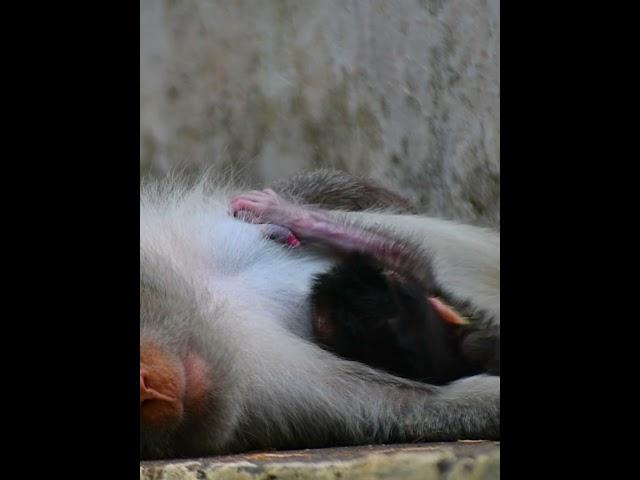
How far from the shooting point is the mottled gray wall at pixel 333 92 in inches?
86.0

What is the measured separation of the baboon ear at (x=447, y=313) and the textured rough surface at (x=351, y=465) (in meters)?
0.32

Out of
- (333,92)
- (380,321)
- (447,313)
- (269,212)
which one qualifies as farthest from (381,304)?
(333,92)

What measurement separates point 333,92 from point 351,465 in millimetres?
816

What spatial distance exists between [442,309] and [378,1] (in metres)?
0.69

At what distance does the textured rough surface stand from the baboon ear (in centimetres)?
32

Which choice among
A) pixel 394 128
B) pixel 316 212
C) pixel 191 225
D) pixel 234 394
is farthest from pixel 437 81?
pixel 234 394

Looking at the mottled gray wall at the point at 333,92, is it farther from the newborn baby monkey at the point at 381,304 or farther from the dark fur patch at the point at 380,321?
the dark fur patch at the point at 380,321

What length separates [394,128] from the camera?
2.48 meters

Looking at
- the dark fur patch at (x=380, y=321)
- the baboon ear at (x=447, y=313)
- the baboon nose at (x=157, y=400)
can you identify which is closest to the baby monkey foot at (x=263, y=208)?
the dark fur patch at (x=380, y=321)

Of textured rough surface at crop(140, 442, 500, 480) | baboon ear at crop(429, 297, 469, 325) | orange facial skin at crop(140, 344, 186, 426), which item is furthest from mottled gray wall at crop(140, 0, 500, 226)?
textured rough surface at crop(140, 442, 500, 480)

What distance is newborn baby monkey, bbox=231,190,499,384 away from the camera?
7.67 ft

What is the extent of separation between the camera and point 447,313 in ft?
8.13

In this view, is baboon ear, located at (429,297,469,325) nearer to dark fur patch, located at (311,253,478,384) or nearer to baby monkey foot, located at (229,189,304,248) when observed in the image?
dark fur patch, located at (311,253,478,384)

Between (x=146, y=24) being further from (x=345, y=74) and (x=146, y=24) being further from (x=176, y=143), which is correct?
(x=345, y=74)
